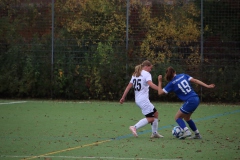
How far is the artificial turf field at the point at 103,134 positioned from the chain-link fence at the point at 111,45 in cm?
293

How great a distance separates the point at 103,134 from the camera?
44.1 ft

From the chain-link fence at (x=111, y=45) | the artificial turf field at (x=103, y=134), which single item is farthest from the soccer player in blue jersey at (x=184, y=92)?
the chain-link fence at (x=111, y=45)

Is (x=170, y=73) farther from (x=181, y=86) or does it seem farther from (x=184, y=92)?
(x=184, y=92)

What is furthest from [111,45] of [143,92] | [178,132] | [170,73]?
[178,132]

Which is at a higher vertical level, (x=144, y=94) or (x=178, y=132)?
(x=144, y=94)

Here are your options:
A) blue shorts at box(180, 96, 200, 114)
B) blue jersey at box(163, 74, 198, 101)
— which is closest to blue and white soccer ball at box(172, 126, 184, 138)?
blue shorts at box(180, 96, 200, 114)

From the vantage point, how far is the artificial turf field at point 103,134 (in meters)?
10.3

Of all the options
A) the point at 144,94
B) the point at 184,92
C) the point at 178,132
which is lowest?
the point at 178,132

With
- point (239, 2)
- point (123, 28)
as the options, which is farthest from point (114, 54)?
point (239, 2)

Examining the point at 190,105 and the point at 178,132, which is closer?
the point at 178,132

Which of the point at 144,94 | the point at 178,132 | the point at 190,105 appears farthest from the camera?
the point at 144,94

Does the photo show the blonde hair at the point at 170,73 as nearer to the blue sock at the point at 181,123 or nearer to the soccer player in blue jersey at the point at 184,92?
the soccer player in blue jersey at the point at 184,92

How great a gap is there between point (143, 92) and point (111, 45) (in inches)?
454

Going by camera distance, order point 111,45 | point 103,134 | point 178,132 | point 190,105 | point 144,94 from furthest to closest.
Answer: point 111,45
point 103,134
point 144,94
point 190,105
point 178,132
